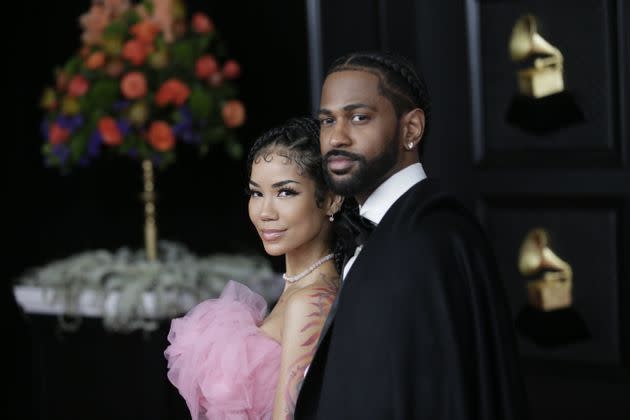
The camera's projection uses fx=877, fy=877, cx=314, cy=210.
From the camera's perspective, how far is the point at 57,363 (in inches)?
140

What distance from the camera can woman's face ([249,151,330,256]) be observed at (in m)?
1.53

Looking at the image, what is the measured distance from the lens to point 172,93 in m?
3.32

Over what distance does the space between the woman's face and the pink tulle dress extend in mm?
169

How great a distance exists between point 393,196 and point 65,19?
10.6 ft

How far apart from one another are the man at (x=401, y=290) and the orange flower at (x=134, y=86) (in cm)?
200

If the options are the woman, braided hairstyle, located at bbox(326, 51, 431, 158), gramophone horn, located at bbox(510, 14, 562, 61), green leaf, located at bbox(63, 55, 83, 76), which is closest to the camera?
braided hairstyle, located at bbox(326, 51, 431, 158)

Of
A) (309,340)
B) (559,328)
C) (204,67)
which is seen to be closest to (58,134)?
(204,67)

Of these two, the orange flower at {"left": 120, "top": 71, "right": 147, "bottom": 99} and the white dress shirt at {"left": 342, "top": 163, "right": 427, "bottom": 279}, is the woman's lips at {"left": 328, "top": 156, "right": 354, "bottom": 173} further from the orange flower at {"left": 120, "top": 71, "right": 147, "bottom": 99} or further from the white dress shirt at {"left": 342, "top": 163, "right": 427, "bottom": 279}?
the orange flower at {"left": 120, "top": 71, "right": 147, "bottom": 99}

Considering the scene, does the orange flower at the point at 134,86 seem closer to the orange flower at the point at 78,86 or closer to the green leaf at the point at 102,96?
the green leaf at the point at 102,96

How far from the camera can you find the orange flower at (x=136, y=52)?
11.0ft

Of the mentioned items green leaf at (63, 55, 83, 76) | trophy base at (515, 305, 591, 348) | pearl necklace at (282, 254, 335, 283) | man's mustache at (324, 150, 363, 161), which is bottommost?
trophy base at (515, 305, 591, 348)

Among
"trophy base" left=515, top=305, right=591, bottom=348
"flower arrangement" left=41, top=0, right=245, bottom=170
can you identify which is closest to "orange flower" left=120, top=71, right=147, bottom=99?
"flower arrangement" left=41, top=0, right=245, bottom=170

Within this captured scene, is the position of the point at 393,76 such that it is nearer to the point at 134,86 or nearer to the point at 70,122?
the point at 134,86

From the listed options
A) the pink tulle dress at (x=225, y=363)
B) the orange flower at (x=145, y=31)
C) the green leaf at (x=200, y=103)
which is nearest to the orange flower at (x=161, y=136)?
the green leaf at (x=200, y=103)
